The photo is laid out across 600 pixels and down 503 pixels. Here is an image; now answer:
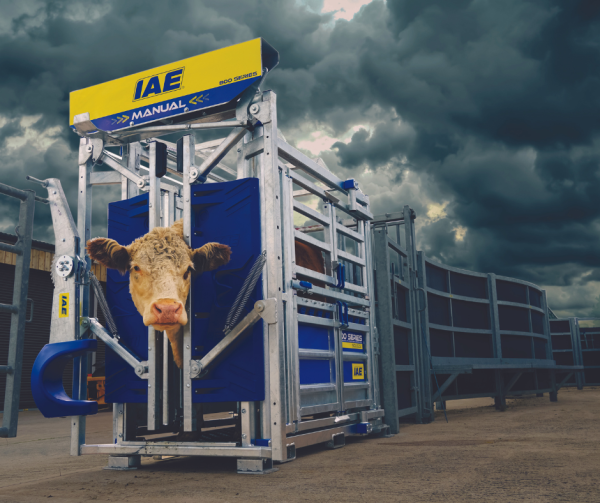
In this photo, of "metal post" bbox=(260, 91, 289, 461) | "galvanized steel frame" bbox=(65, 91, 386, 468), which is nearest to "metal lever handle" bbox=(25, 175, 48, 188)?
"galvanized steel frame" bbox=(65, 91, 386, 468)

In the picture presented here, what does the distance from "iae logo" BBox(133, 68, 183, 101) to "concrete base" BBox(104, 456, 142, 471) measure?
3670 mm

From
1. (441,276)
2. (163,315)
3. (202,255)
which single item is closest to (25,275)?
(163,315)

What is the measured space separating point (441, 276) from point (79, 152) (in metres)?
8.21

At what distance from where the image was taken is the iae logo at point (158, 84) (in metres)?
5.93

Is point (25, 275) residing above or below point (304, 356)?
above

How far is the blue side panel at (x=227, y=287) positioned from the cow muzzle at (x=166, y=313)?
679mm

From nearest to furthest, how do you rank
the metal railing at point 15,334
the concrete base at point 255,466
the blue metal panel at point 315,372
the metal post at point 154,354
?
the metal railing at point 15,334
the concrete base at point 255,466
the metal post at point 154,354
the blue metal panel at point 315,372

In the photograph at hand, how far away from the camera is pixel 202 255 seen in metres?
5.16

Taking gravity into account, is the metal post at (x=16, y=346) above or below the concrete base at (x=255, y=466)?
above

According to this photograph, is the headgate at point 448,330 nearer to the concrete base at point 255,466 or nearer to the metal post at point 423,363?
the metal post at point 423,363

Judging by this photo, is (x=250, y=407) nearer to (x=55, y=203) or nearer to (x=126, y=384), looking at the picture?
(x=126, y=384)

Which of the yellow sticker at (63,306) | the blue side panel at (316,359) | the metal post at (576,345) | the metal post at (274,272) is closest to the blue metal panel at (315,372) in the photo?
the blue side panel at (316,359)

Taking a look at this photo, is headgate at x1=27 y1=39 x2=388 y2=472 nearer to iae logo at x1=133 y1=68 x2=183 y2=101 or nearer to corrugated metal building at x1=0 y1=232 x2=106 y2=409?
iae logo at x1=133 y1=68 x2=183 y2=101

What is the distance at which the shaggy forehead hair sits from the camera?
5.00 metres
